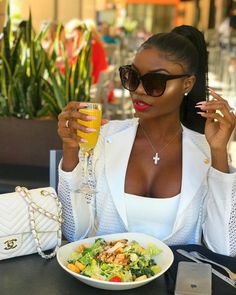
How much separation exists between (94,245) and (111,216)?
1.08 ft

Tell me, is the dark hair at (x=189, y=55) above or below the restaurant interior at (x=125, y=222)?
above

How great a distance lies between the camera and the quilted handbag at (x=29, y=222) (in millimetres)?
1381

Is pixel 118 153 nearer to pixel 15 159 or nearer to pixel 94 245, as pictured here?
pixel 94 245

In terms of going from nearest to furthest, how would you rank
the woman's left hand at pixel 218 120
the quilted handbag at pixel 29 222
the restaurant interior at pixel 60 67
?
the quilted handbag at pixel 29 222 < the woman's left hand at pixel 218 120 < the restaurant interior at pixel 60 67

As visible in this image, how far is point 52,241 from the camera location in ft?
4.83

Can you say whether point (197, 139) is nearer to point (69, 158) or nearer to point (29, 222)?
point (69, 158)

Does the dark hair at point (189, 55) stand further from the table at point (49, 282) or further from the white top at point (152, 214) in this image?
the table at point (49, 282)

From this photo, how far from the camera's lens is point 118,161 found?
1772mm

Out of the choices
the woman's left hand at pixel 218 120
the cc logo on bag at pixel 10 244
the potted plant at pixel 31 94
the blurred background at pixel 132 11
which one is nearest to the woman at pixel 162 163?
the woman's left hand at pixel 218 120

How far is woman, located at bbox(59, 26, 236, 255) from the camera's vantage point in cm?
157

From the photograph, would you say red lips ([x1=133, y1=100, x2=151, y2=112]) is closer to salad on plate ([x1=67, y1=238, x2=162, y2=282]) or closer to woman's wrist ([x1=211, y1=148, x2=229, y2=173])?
woman's wrist ([x1=211, y1=148, x2=229, y2=173])

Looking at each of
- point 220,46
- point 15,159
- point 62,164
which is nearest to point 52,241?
point 62,164

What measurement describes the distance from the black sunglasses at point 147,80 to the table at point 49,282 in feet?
1.67

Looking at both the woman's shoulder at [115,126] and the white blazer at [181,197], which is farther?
the woman's shoulder at [115,126]
